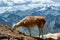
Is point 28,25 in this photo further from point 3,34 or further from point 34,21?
point 3,34

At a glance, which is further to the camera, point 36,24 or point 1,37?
A: point 36,24

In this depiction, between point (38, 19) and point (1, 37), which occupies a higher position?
point (38, 19)

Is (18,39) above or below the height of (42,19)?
below

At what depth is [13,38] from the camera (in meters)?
→ 18.2

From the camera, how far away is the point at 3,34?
61.3 ft

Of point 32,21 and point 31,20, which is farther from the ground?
point 31,20

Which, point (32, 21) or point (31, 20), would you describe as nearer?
point (31, 20)

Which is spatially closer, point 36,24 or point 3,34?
point 3,34

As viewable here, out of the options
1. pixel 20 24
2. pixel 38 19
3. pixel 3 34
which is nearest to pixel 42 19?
pixel 38 19

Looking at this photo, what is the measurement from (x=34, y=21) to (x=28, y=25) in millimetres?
851

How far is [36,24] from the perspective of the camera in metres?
27.3

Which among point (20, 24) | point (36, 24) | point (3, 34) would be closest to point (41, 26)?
point (36, 24)

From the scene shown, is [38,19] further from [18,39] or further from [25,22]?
[18,39]

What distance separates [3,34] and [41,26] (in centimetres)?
948
